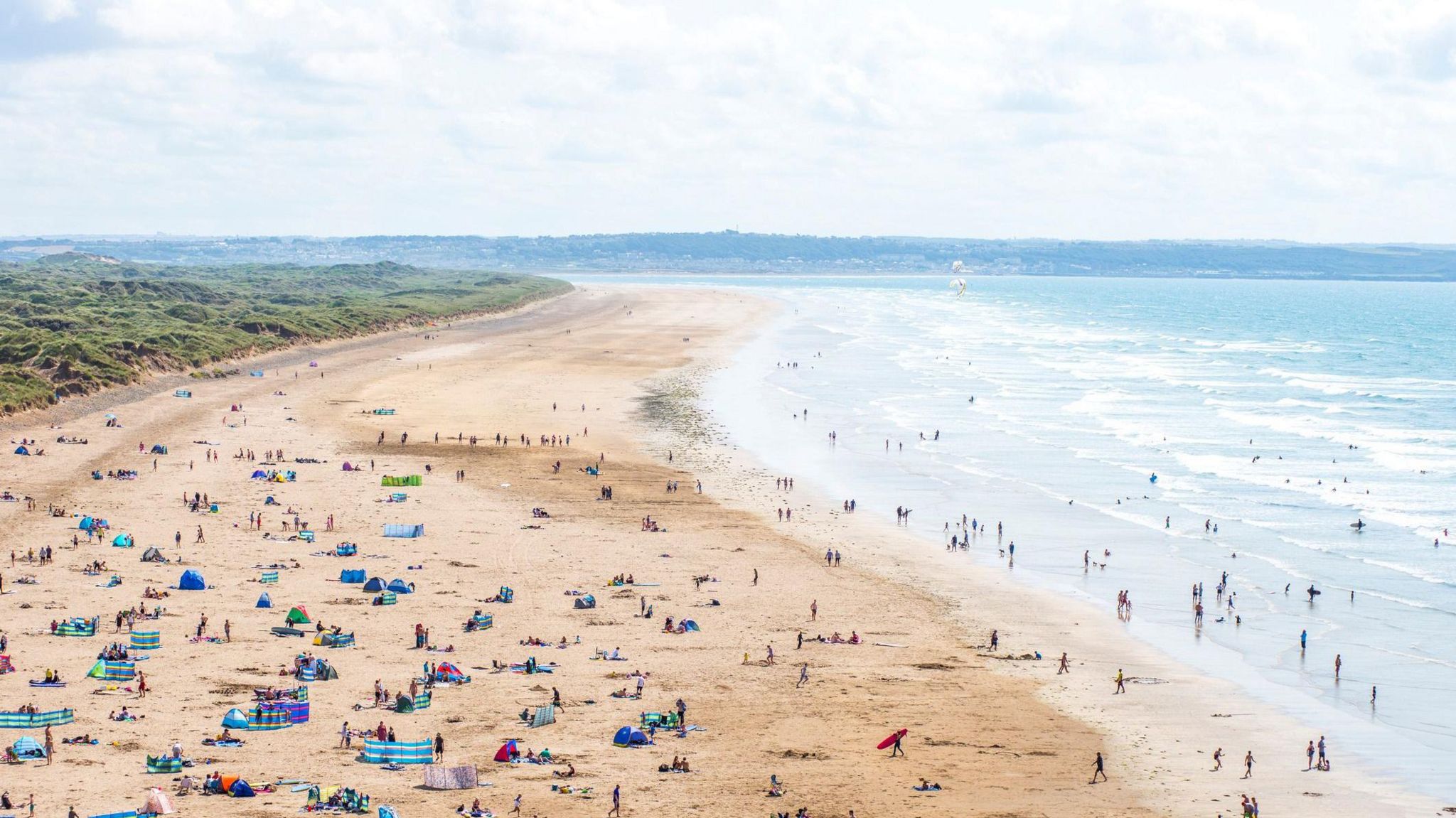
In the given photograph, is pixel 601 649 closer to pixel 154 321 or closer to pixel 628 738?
pixel 628 738

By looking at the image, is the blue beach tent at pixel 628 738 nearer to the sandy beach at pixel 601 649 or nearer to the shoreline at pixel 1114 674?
the sandy beach at pixel 601 649

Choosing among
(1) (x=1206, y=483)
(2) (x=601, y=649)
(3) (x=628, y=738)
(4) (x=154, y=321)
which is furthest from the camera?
(4) (x=154, y=321)

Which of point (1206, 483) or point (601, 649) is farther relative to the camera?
point (1206, 483)

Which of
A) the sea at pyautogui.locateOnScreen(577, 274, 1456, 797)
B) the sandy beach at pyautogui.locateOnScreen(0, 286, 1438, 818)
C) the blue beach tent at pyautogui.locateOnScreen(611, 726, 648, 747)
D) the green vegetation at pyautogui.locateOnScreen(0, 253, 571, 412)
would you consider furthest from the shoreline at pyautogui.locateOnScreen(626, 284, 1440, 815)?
the green vegetation at pyautogui.locateOnScreen(0, 253, 571, 412)

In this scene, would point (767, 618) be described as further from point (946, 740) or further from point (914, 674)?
point (946, 740)

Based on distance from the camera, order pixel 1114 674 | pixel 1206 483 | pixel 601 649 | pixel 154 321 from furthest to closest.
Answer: pixel 154 321 → pixel 1206 483 → pixel 601 649 → pixel 1114 674

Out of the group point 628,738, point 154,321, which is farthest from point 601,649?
point 154,321

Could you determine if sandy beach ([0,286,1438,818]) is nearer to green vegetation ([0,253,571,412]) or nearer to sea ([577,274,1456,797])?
sea ([577,274,1456,797])
